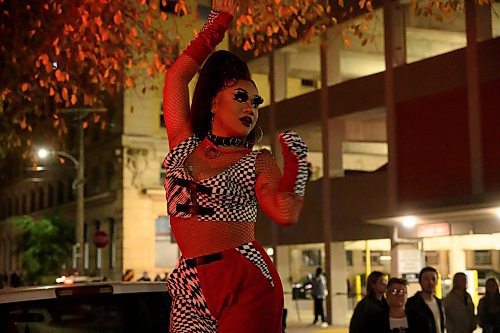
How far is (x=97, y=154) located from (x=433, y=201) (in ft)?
99.8

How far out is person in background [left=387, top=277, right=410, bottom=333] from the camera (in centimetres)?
943

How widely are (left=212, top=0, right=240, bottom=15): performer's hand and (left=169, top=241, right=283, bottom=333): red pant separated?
1020 millimetres

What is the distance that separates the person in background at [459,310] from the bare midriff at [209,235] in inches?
437

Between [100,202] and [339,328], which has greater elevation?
[100,202]

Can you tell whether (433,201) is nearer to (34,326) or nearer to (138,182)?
(34,326)

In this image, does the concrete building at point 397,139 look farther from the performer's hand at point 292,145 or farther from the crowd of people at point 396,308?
the performer's hand at point 292,145

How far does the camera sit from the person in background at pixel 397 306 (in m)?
9.43

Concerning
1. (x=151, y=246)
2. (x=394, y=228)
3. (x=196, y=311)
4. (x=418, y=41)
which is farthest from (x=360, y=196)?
(x=196, y=311)

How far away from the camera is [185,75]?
3676 millimetres

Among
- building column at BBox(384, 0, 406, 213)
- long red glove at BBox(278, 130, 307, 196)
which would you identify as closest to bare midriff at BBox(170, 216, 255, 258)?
long red glove at BBox(278, 130, 307, 196)

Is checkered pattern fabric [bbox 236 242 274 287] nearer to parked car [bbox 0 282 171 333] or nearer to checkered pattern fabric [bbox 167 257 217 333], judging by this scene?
checkered pattern fabric [bbox 167 257 217 333]

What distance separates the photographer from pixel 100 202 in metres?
47.8

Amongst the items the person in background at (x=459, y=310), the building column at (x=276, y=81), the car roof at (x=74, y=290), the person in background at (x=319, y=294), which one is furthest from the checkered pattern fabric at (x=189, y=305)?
the building column at (x=276, y=81)

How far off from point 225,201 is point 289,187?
284 millimetres
